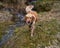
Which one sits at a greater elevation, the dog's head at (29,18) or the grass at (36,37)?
the dog's head at (29,18)

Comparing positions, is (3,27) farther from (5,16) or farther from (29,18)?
(29,18)

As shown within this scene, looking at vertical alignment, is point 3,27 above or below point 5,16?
above

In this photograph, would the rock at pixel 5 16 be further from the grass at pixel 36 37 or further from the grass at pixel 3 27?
the grass at pixel 36 37

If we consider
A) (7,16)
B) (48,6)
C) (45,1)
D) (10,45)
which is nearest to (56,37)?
(10,45)

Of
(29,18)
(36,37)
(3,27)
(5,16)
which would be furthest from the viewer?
(5,16)

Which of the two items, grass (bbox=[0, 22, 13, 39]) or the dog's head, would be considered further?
grass (bbox=[0, 22, 13, 39])

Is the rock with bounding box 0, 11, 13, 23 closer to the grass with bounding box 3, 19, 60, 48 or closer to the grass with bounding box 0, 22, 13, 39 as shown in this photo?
the grass with bounding box 0, 22, 13, 39

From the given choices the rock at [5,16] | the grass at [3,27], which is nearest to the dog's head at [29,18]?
the grass at [3,27]

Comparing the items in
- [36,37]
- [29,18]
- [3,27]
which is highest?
[29,18]

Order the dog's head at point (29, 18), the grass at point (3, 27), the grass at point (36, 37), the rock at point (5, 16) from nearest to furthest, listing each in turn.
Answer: the dog's head at point (29, 18)
the grass at point (36, 37)
the grass at point (3, 27)
the rock at point (5, 16)

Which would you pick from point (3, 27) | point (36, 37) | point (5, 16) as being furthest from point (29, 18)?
point (5, 16)

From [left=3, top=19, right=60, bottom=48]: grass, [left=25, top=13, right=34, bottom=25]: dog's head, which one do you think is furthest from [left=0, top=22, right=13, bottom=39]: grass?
[left=25, top=13, right=34, bottom=25]: dog's head

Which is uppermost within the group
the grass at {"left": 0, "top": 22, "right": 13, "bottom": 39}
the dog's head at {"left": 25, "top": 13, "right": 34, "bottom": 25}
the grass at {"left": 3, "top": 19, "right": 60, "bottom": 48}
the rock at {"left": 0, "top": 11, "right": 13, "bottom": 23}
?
the dog's head at {"left": 25, "top": 13, "right": 34, "bottom": 25}

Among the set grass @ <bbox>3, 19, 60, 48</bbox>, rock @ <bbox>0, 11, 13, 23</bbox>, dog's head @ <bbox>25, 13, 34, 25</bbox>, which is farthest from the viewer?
rock @ <bbox>0, 11, 13, 23</bbox>
